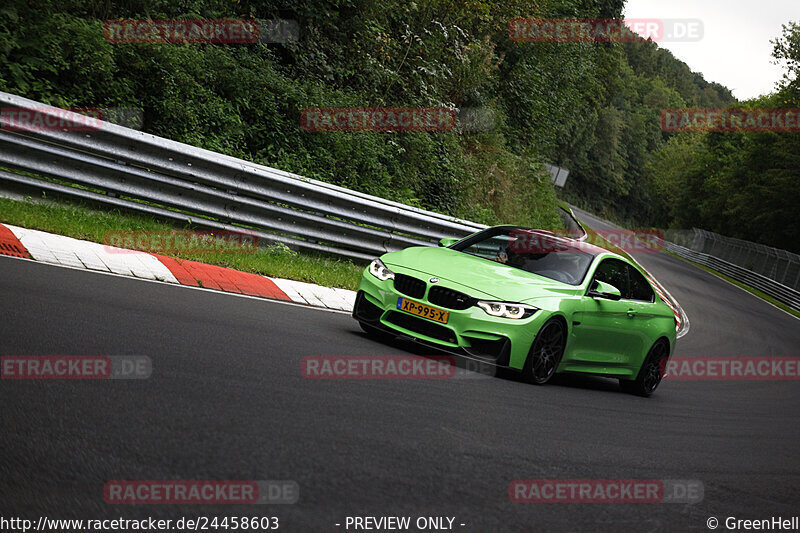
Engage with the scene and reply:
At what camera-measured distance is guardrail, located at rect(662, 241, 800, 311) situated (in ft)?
133

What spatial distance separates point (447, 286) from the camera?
Result: 813 cm

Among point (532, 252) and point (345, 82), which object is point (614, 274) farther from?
point (345, 82)

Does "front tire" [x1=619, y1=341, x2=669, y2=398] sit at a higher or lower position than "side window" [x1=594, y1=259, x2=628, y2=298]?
lower

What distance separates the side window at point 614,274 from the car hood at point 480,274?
0.78m

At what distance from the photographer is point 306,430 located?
497 centimetres

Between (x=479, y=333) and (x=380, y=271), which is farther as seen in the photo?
(x=380, y=271)

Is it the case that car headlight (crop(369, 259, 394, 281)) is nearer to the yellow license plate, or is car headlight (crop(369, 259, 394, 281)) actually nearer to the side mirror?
the yellow license plate

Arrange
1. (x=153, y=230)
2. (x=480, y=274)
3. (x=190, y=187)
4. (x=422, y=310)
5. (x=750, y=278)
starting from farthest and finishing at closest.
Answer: (x=750, y=278)
(x=190, y=187)
(x=153, y=230)
(x=480, y=274)
(x=422, y=310)

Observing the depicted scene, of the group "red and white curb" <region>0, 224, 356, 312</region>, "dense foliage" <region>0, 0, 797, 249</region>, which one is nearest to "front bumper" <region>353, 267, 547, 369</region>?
"red and white curb" <region>0, 224, 356, 312</region>

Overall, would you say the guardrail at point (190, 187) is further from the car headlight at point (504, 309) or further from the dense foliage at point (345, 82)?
the car headlight at point (504, 309)

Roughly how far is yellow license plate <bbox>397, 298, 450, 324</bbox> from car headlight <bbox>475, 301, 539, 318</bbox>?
1.13 ft

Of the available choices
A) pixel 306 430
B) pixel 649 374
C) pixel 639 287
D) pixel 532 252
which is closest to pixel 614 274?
pixel 639 287

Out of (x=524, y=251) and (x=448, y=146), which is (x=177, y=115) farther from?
(x=448, y=146)

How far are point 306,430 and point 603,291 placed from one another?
4.87 meters
